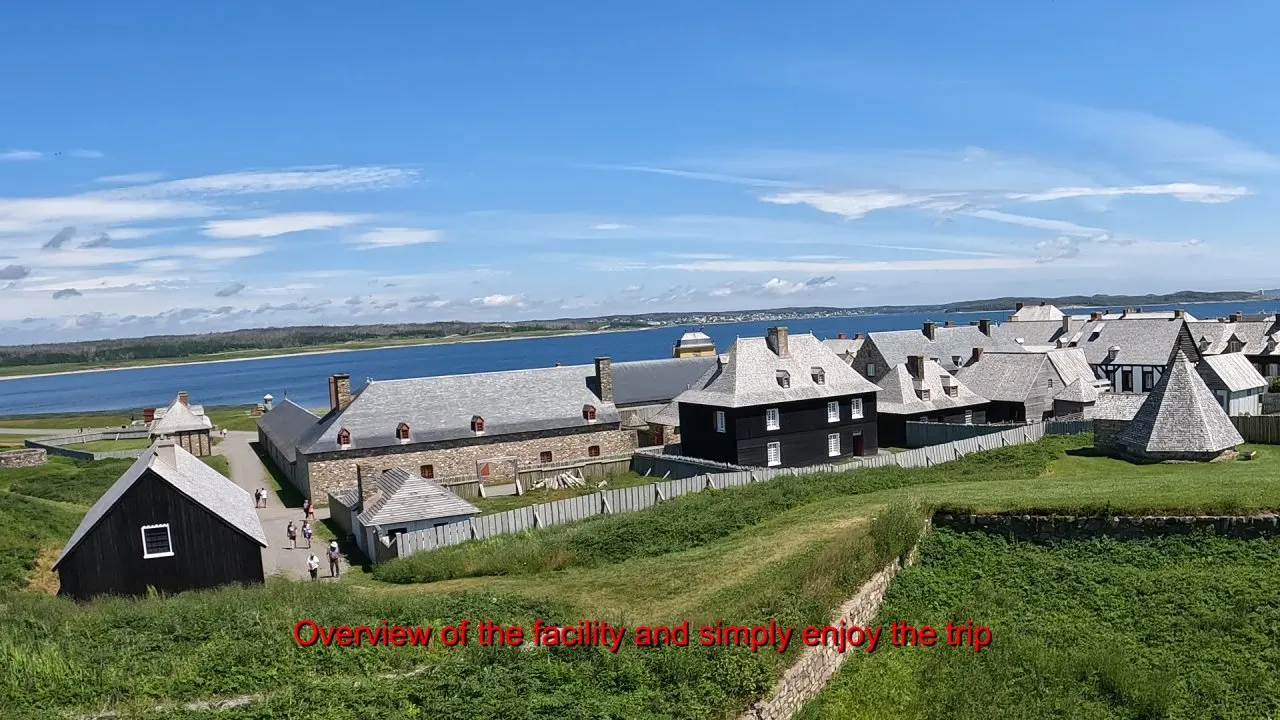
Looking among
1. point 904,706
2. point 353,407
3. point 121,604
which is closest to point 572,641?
point 904,706

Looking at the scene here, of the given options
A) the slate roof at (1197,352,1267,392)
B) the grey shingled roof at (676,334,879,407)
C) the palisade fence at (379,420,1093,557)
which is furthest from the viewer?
the slate roof at (1197,352,1267,392)

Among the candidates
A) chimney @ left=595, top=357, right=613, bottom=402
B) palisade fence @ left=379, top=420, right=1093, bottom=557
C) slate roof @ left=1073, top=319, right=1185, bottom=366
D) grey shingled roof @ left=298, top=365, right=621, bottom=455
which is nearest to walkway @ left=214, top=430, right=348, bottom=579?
grey shingled roof @ left=298, top=365, right=621, bottom=455

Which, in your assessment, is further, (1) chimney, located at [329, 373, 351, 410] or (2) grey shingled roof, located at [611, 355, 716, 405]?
(2) grey shingled roof, located at [611, 355, 716, 405]

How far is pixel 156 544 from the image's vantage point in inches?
979

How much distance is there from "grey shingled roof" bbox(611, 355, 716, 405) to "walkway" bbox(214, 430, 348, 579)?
21049mm

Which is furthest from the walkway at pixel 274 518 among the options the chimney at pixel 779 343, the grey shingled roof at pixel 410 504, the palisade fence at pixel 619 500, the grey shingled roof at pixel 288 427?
the chimney at pixel 779 343

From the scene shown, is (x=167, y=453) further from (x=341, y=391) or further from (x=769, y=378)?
(x=769, y=378)

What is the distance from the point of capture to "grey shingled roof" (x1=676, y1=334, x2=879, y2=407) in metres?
42.8

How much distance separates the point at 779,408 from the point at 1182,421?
1614cm

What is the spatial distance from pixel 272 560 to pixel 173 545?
8034mm

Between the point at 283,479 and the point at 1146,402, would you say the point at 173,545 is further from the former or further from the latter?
the point at 1146,402

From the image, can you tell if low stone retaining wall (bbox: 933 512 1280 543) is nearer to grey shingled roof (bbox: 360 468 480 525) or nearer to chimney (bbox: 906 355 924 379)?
grey shingled roof (bbox: 360 468 480 525)

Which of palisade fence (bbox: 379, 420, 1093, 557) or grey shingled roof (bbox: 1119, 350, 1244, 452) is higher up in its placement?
grey shingled roof (bbox: 1119, 350, 1244, 452)

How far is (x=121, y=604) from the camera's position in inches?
776
